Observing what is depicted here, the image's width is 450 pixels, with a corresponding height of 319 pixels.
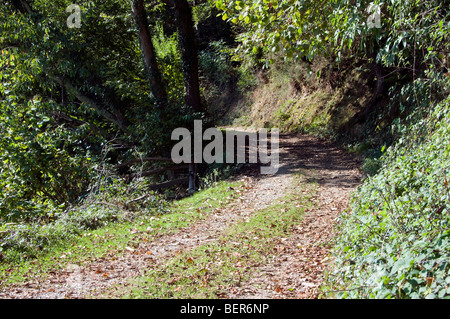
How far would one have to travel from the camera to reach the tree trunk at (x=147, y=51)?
46.9 ft

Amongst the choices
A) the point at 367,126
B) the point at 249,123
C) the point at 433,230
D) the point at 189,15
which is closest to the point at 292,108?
the point at 249,123

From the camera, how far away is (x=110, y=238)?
7.60m

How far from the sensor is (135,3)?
14.2m

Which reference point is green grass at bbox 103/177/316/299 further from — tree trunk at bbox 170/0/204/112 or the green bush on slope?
tree trunk at bbox 170/0/204/112

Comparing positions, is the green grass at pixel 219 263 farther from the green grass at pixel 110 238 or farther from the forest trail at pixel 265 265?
the green grass at pixel 110 238

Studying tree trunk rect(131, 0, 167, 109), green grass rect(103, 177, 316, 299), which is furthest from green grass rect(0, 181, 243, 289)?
tree trunk rect(131, 0, 167, 109)

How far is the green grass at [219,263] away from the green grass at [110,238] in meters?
1.32

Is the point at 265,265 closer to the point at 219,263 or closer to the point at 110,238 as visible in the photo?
the point at 219,263

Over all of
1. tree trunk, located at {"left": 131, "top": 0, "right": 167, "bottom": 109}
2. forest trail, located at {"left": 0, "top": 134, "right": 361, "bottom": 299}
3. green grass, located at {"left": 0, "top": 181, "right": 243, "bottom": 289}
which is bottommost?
green grass, located at {"left": 0, "top": 181, "right": 243, "bottom": 289}

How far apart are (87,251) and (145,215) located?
8.04ft

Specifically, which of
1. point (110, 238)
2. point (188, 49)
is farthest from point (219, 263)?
point (188, 49)

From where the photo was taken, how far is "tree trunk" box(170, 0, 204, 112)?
1413 cm

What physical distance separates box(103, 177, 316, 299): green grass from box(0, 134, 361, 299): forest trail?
172 millimetres
